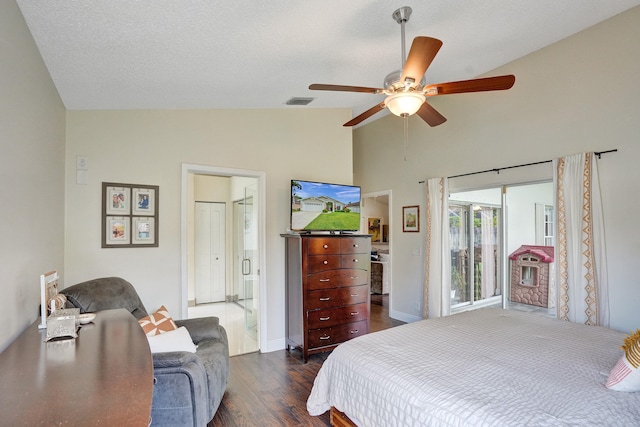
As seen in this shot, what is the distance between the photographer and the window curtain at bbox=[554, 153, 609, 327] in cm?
311

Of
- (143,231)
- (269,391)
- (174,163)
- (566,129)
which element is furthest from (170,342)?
(566,129)

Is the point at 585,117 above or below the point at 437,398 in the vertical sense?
above

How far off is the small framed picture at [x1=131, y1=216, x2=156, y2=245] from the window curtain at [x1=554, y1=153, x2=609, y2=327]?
4.13 m

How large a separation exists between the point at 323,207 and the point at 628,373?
302 cm

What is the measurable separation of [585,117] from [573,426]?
10.2ft

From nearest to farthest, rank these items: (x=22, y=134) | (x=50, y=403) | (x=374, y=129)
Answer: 1. (x=50, y=403)
2. (x=22, y=134)
3. (x=374, y=129)

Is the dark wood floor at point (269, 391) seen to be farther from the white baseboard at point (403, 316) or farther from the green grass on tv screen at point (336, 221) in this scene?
the white baseboard at point (403, 316)

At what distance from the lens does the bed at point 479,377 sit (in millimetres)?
1425

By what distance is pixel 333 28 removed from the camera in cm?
242

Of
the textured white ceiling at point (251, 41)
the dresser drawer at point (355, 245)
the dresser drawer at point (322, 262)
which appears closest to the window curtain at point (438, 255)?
the dresser drawer at point (355, 245)

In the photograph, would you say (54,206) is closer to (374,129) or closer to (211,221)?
(211,221)

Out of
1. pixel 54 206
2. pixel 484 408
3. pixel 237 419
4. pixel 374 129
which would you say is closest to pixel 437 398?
pixel 484 408

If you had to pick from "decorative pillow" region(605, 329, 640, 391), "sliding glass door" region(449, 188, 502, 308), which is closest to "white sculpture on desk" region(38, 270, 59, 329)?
"decorative pillow" region(605, 329, 640, 391)

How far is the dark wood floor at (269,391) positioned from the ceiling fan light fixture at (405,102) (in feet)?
7.66
